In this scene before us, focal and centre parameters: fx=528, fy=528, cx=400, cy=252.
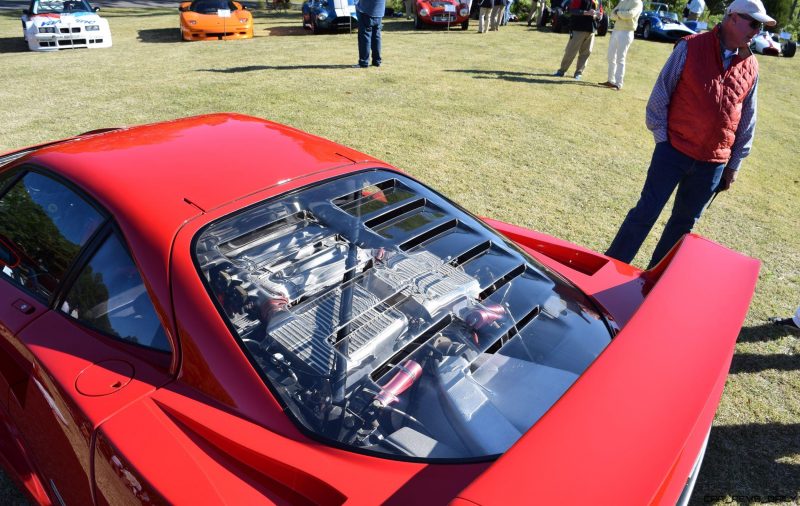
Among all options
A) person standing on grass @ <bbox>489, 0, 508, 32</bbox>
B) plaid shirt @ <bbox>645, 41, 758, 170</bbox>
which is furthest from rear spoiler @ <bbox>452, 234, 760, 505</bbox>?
person standing on grass @ <bbox>489, 0, 508, 32</bbox>

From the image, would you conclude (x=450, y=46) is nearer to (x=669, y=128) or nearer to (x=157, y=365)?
(x=669, y=128)

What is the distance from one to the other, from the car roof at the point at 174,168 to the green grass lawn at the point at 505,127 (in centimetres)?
210

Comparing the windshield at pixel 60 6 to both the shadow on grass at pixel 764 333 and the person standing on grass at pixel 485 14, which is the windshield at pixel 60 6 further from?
the shadow on grass at pixel 764 333

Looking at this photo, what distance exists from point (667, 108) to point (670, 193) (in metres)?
0.52

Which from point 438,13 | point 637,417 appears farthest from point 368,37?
point 637,417

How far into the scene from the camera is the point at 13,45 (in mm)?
11125

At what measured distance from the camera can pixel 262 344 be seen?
139cm

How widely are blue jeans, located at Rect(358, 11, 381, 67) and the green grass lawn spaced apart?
411mm

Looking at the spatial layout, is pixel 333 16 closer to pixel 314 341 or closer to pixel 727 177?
pixel 727 177

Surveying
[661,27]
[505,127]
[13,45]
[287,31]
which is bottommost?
[505,127]

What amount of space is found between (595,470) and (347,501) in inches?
19.8

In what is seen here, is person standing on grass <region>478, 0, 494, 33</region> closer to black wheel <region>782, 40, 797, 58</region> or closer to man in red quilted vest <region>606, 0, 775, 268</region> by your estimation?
black wheel <region>782, 40, 797, 58</region>

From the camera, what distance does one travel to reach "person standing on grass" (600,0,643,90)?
7.92 m

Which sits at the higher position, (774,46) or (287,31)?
(287,31)
